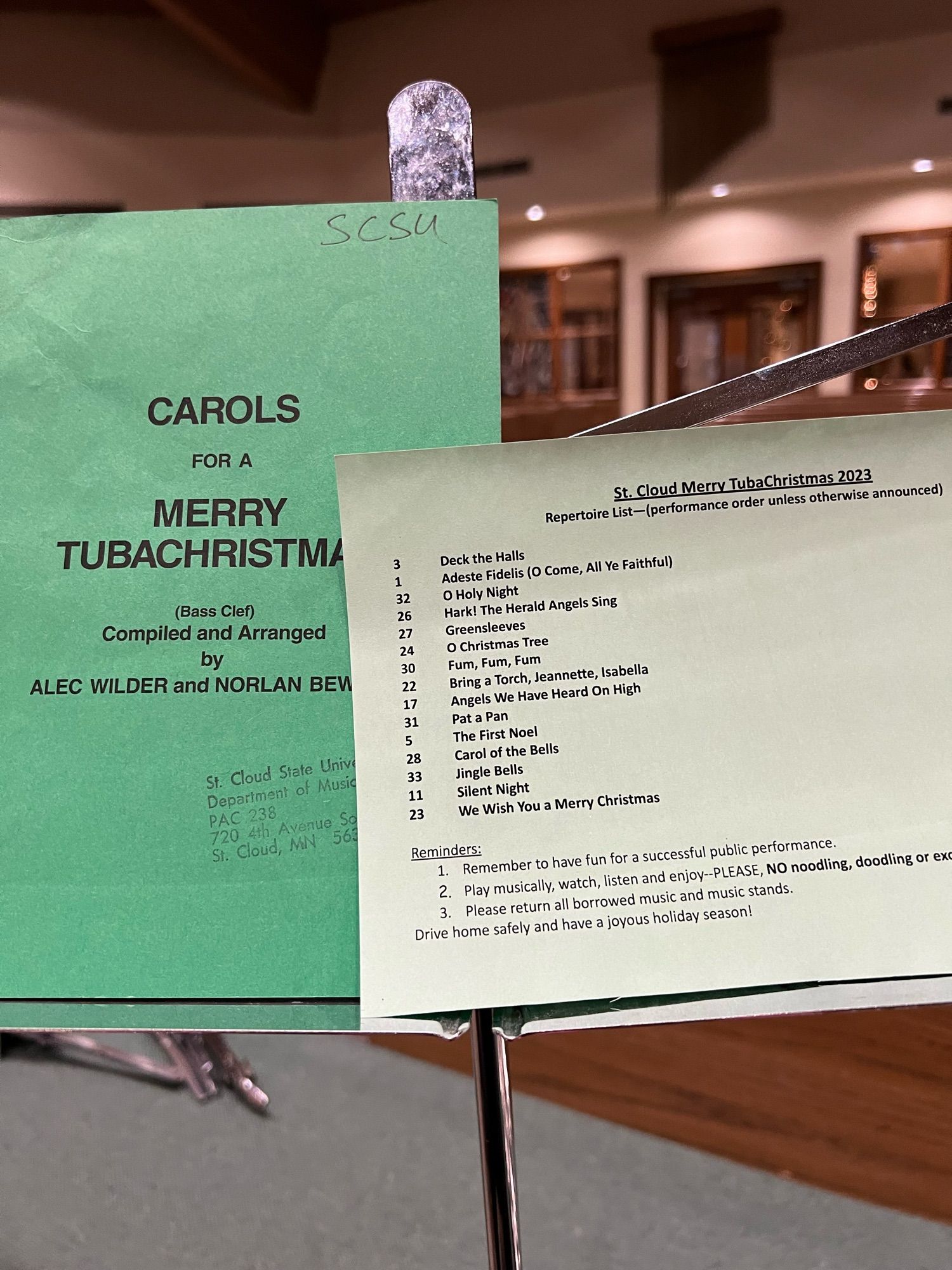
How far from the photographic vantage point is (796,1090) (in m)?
1.48

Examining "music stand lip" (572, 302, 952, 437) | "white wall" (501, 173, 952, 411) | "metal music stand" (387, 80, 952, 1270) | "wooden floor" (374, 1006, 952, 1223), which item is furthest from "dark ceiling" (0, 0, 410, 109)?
"wooden floor" (374, 1006, 952, 1223)

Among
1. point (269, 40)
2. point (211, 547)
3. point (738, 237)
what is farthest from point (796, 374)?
point (269, 40)

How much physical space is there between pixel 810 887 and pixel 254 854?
0.30 metres

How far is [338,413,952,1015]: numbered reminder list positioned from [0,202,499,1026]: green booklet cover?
0.04 metres

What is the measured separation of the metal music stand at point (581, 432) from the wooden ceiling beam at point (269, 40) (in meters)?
1.90

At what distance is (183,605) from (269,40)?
234 centimetres

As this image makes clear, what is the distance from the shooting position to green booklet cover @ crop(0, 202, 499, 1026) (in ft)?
1.65

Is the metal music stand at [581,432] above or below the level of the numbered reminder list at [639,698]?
above

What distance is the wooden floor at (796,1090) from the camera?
54.2 inches

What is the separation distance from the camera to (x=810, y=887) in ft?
1.53

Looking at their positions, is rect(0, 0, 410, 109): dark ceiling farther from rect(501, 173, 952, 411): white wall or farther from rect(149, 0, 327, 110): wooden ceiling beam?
rect(501, 173, 952, 411): white wall

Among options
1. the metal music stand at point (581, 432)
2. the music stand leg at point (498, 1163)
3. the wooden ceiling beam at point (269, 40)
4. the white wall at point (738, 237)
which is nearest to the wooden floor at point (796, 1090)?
the music stand leg at point (498, 1163)

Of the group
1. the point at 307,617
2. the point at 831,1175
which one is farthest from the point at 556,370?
the point at 307,617

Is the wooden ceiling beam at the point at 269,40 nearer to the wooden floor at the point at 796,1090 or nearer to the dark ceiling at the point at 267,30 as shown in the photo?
the dark ceiling at the point at 267,30
